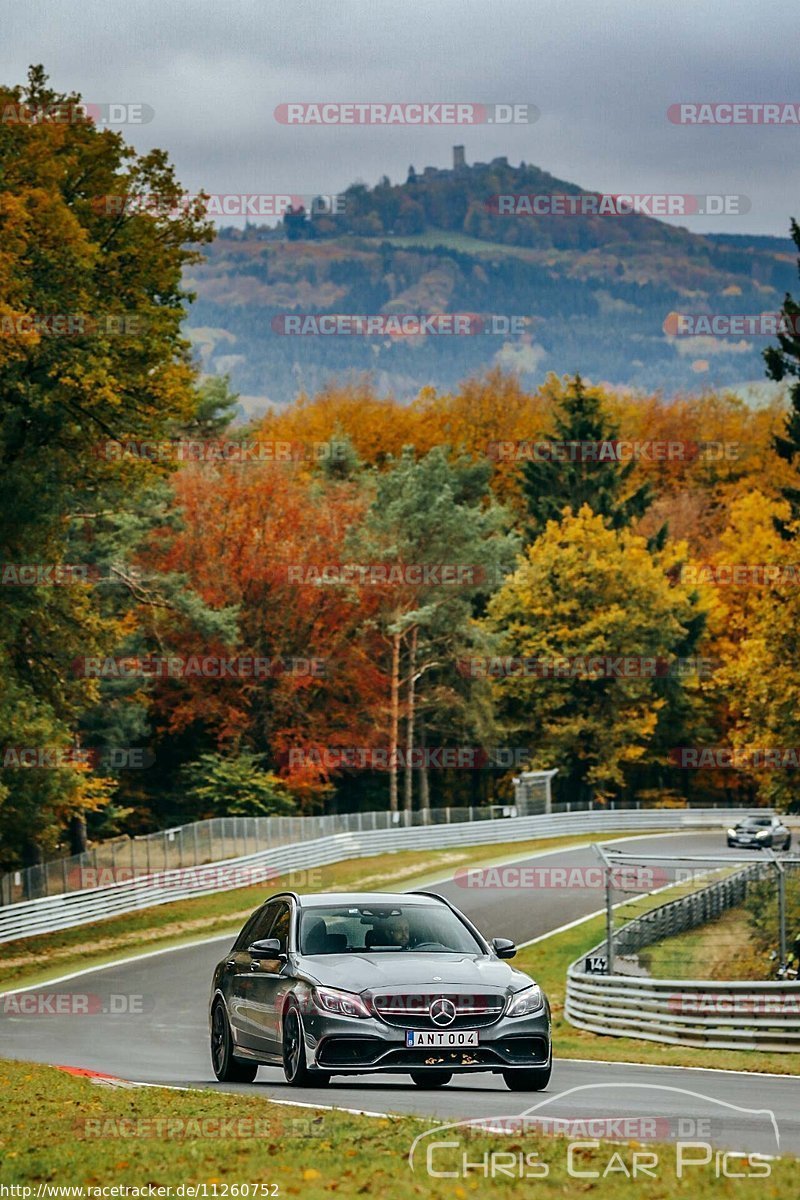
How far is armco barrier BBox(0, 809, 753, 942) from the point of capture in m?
43.2

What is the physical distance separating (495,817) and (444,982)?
2404 inches

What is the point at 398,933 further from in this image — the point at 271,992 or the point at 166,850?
the point at 166,850

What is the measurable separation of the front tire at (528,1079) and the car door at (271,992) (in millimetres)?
1833

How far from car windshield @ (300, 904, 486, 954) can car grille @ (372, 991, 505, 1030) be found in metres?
0.91

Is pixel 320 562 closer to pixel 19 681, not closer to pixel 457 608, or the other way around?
pixel 457 608

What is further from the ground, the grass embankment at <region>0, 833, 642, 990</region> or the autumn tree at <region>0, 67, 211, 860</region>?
the autumn tree at <region>0, 67, 211, 860</region>

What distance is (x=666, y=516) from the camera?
101 meters

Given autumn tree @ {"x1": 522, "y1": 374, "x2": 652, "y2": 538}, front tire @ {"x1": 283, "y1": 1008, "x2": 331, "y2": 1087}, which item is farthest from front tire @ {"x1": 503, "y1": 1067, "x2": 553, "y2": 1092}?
autumn tree @ {"x1": 522, "y1": 374, "x2": 652, "y2": 538}

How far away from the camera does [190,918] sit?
4625 cm

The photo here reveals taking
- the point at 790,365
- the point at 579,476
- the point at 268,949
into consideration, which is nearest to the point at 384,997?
the point at 268,949

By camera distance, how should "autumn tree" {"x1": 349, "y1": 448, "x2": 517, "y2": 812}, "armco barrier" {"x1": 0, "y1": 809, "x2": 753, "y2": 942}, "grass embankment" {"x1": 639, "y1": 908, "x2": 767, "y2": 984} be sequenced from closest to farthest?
"grass embankment" {"x1": 639, "y1": 908, "x2": 767, "y2": 984} < "armco barrier" {"x1": 0, "y1": 809, "x2": 753, "y2": 942} < "autumn tree" {"x1": 349, "y1": 448, "x2": 517, "y2": 812}

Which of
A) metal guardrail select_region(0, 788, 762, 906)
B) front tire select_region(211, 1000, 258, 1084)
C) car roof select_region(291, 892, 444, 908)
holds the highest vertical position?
car roof select_region(291, 892, 444, 908)

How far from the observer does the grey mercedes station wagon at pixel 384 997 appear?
1335 cm

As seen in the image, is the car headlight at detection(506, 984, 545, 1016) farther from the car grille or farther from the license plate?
the license plate
